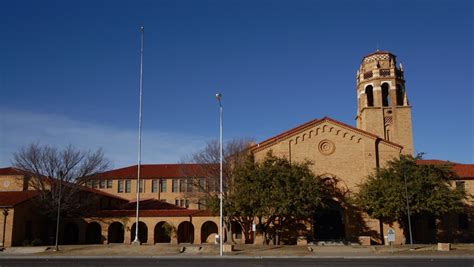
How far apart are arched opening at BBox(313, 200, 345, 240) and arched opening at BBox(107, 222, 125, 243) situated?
21.8 meters

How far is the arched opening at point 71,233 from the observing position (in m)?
51.2

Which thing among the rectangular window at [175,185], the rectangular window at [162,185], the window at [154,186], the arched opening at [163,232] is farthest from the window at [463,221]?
the window at [154,186]

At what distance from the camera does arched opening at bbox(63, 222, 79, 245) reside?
5125 centimetres

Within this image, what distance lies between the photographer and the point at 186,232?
52906 millimetres

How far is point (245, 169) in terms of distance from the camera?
139 feet

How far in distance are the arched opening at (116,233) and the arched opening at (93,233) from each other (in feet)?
5.46

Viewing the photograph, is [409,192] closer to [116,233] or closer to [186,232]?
[186,232]

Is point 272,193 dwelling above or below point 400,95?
below

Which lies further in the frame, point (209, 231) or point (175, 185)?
point (175, 185)

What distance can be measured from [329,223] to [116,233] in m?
24.3

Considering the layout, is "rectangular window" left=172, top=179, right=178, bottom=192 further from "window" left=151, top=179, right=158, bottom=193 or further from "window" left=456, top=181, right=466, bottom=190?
"window" left=456, top=181, right=466, bottom=190

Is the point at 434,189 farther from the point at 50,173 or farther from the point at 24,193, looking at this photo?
the point at 24,193

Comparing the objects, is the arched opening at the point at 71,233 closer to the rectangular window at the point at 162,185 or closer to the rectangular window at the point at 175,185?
the rectangular window at the point at 162,185

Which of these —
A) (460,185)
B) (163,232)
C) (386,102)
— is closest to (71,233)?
(163,232)
